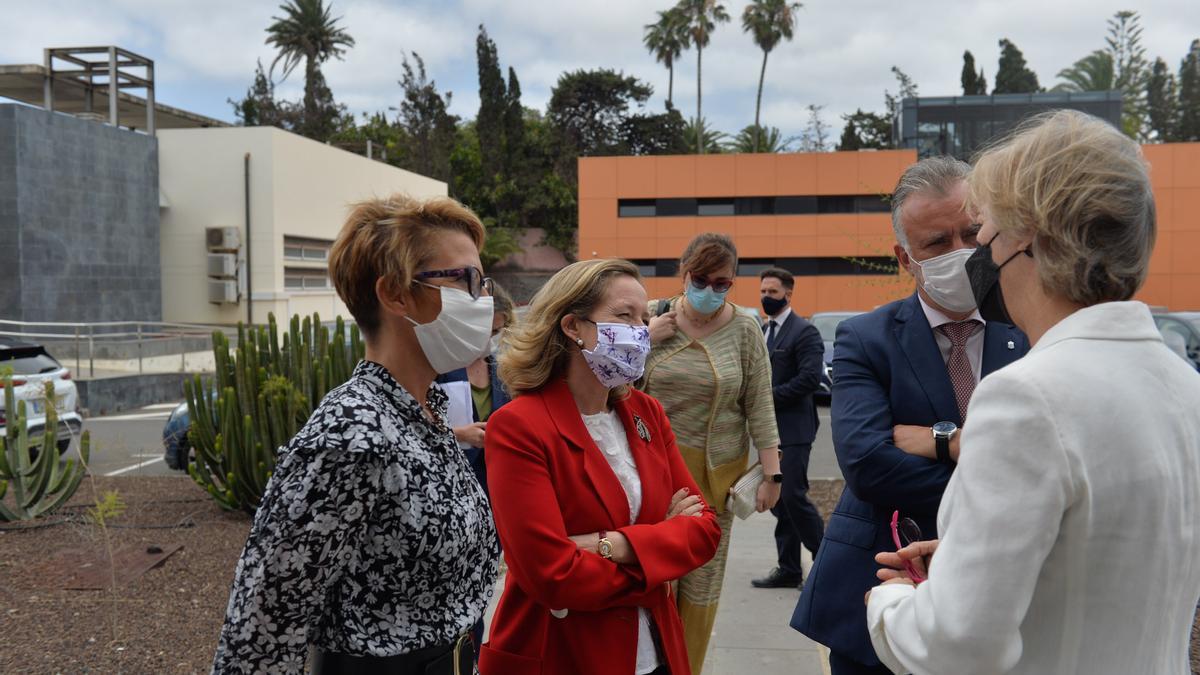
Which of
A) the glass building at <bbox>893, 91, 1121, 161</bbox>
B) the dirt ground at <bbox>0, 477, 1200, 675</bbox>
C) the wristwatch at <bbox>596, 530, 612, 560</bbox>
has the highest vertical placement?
the glass building at <bbox>893, 91, 1121, 161</bbox>

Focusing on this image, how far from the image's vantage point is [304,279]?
99.9 ft

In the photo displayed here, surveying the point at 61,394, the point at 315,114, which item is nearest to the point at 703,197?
the point at 315,114

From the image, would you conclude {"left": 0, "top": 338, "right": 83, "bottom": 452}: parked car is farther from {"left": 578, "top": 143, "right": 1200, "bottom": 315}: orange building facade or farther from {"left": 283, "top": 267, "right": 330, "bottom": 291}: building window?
{"left": 578, "top": 143, "right": 1200, "bottom": 315}: orange building facade

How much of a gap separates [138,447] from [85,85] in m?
18.0

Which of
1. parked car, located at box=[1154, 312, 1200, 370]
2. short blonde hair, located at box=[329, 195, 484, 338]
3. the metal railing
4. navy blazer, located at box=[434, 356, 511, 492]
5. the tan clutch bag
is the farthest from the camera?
the metal railing

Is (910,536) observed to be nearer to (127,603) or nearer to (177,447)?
(127,603)

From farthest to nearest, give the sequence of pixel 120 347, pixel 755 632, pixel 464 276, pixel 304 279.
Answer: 1. pixel 304 279
2. pixel 120 347
3. pixel 755 632
4. pixel 464 276

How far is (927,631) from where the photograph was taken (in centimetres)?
156

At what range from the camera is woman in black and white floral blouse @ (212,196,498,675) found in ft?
6.12

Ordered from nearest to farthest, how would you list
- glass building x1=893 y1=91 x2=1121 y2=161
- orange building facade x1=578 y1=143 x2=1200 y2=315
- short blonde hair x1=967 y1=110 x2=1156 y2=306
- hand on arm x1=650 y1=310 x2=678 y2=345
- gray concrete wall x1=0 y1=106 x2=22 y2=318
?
short blonde hair x1=967 y1=110 x2=1156 y2=306
hand on arm x1=650 y1=310 x2=678 y2=345
gray concrete wall x1=0 y1=106 x2=22 y2=318
glass building x1=893 y1=91 x2=1121 y2=161
orange building facade x1=578 y1=143 x2=1200 y2=315

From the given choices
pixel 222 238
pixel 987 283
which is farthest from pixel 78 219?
pixel 987 283

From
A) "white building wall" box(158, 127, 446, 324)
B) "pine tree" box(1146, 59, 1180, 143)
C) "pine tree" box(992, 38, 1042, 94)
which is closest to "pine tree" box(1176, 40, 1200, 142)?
"pine tree" box(1146, 59, 1180, 143)

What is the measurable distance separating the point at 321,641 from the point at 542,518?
75 cm

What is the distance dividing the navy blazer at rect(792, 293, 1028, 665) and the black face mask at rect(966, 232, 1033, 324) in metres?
0.61
